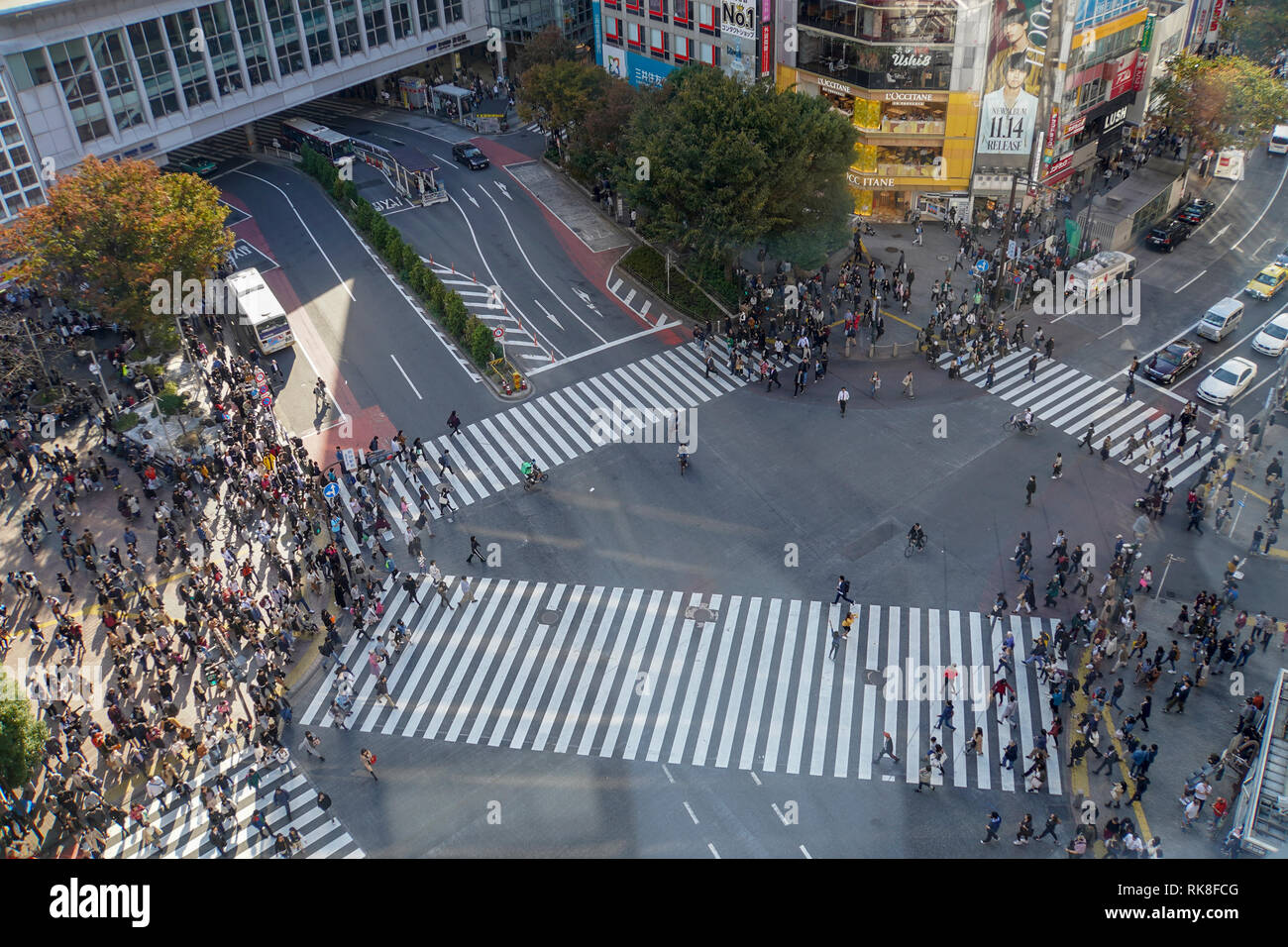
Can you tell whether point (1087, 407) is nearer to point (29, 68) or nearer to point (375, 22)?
point (29, 68)

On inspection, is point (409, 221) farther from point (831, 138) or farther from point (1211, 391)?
point (1211, 391)

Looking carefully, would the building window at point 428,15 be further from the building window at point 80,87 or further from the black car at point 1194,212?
the black car at point 1194,212

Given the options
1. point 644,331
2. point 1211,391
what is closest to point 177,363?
point 644,331

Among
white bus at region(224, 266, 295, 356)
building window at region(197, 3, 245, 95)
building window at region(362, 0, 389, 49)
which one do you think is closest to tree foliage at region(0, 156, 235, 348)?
white bus at region(224, 266, 295, 356)

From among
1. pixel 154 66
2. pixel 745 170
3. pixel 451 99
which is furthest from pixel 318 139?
pixel 745 170

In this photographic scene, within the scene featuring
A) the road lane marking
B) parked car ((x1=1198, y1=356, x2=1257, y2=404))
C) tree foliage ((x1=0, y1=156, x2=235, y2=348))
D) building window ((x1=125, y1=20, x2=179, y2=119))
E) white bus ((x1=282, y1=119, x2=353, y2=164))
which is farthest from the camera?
white bus ((x1=282, y1=119, x2=353, y2=164))

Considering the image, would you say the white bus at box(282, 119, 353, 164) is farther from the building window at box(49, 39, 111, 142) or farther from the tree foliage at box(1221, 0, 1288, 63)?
the tree foliage at box(1221, 0, 1288, 63)

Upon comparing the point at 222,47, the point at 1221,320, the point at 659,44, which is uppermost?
the point at 222,47
